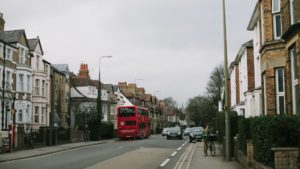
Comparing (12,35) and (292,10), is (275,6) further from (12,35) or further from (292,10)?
(12,35)

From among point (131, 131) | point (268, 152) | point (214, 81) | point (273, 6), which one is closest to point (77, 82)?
point (131, 131)

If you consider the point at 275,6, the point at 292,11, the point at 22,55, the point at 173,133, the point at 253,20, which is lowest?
the point at 173,133

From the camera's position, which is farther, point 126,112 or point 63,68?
point 63,68

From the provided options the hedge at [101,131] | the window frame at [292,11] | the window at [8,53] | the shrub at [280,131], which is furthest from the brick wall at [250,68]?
the shrub at [280,131]

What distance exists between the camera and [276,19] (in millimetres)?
20953

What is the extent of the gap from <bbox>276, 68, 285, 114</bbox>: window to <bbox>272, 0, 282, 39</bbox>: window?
5.76ft

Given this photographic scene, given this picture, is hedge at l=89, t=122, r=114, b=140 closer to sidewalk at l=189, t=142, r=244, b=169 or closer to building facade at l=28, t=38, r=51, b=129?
building facade at l=28, t=38, r=51, b=129

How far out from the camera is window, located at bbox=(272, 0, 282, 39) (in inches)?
818

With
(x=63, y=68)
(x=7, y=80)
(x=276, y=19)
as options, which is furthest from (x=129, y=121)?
(x=276, y=19)

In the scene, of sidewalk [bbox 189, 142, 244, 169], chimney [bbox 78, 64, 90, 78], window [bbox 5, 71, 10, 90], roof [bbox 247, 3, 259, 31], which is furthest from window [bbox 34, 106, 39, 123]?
sidewalk [bbox 189, 142, 244, 169]

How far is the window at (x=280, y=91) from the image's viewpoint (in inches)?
794

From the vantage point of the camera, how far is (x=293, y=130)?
12125 mm

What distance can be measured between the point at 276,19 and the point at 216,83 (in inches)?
2760

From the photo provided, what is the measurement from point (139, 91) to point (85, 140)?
7446 cm
